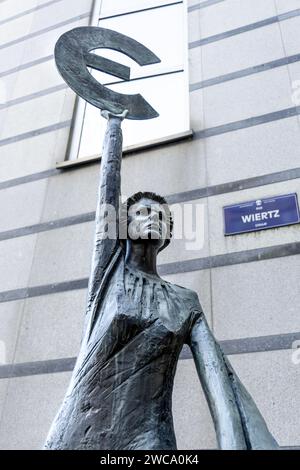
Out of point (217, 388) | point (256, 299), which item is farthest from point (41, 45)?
point (217, 388)

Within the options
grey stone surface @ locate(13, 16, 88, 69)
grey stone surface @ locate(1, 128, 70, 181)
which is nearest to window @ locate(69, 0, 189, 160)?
grey stone surface @ locate(1, 128, 70, 181)

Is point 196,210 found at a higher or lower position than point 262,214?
higher

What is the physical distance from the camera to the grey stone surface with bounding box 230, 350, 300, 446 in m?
2.94

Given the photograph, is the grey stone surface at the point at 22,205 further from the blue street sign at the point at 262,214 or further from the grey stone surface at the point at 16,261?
the blue street sign at the point at 262,214

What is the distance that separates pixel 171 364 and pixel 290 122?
2992 mm

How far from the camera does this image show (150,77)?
18.7 ft

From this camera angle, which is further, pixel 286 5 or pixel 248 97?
pixel 286 5

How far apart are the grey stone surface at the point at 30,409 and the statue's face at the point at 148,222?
5.84 ft

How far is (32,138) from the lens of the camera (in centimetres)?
546

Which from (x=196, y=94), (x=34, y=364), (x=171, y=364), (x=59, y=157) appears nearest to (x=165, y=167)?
(x=196, y=94)

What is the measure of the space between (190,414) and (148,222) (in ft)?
5.22

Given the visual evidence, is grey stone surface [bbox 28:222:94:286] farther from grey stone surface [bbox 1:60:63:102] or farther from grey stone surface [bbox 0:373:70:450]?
grey stone surface [bbox 1:60:63:102]

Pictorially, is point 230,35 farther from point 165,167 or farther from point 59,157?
point 59,157

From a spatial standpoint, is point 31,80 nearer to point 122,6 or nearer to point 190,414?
point 122,6
